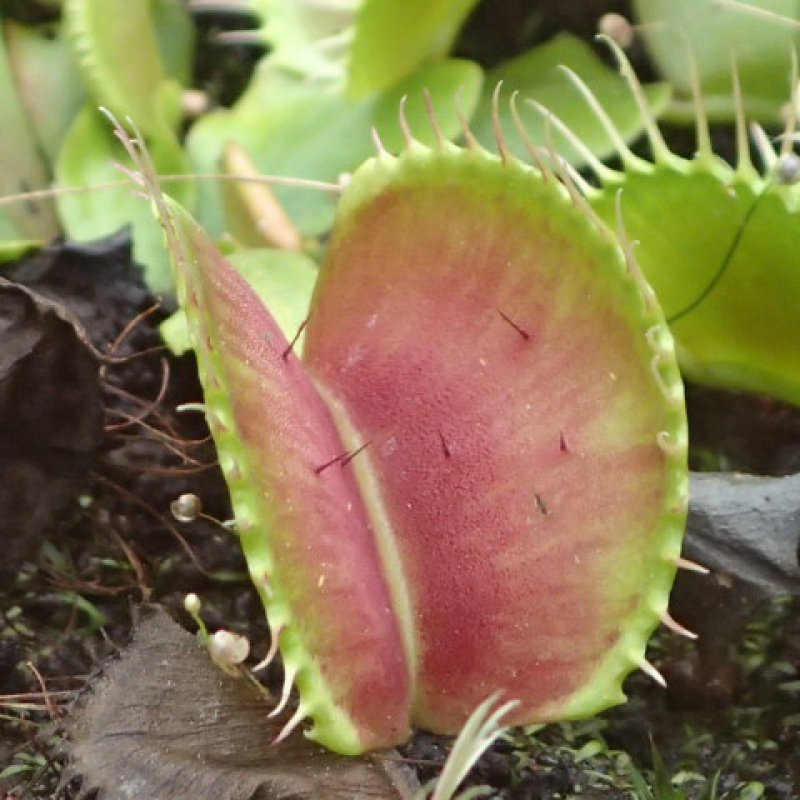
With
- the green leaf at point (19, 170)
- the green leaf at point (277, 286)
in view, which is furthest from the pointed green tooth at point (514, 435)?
the green leaf at point (19, 170)

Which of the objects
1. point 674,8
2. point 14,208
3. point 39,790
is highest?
point 674,8

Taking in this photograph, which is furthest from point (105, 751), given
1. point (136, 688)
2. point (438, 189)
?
point (438, 189)

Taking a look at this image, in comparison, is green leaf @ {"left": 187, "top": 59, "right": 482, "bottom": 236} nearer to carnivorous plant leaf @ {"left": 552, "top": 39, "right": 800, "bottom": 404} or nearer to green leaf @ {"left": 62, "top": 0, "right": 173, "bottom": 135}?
green leaf @ {"left": 62, "top": 0, "right": 173, "bottom": 135}

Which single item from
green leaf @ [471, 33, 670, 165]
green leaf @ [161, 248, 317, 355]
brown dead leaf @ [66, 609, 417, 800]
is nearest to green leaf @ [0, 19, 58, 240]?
green leaf @ [161, 248, 317, 355]

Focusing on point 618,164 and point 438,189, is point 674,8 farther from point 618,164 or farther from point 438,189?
point 438,189

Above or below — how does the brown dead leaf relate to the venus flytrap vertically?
below

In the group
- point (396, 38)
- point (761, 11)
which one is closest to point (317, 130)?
point (396, 38)

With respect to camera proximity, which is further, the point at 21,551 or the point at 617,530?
the point at 21,551
